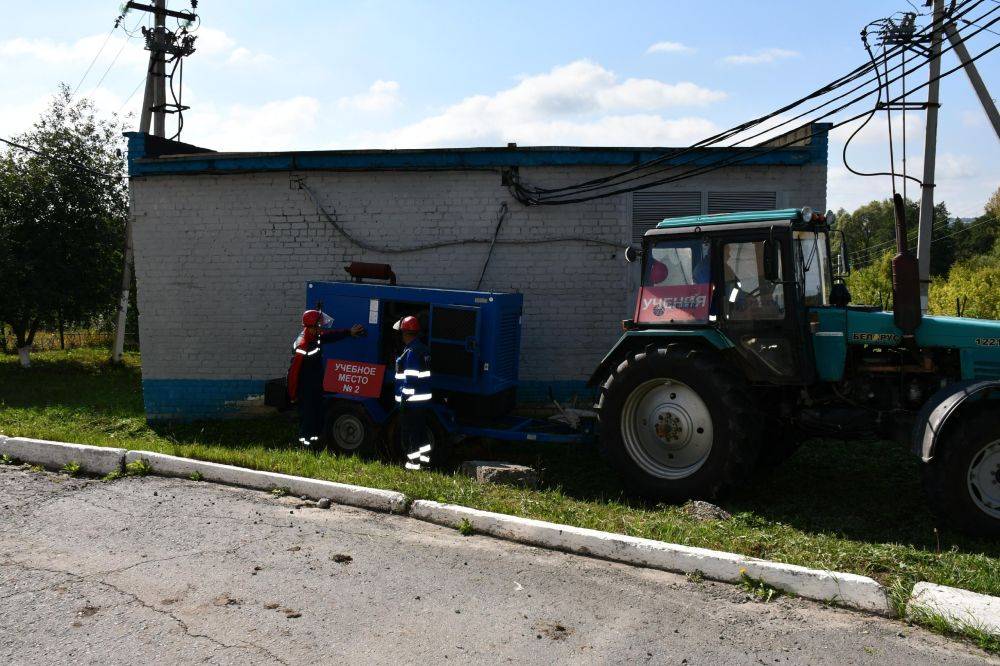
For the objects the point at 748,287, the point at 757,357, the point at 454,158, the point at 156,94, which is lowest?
the point at 757,357

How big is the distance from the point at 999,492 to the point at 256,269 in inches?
340

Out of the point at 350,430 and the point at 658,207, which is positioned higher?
the point at 658,207

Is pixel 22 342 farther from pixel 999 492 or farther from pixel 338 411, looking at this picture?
pixel 999 492

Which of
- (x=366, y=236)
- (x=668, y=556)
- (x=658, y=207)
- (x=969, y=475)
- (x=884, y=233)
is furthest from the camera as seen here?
(x=884, y=233)

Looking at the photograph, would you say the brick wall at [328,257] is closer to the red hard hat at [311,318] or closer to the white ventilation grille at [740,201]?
the white ventilation grille at [740,201]

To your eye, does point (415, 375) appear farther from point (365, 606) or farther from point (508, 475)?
point (365, 606)

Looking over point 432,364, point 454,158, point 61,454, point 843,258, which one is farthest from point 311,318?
point 843,258

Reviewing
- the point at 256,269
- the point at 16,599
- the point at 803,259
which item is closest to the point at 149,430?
the point at 256,269

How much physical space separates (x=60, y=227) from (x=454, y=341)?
1280 cm

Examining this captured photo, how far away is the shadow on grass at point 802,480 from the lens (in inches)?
221

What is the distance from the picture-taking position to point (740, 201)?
9.60 metres

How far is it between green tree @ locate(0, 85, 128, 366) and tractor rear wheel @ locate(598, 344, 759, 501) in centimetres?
1416

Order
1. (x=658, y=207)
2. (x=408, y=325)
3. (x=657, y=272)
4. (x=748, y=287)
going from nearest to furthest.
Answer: (x=748, y=287)
(x=657, y=272)
(x=408, y=325)
(x=658, y=207)

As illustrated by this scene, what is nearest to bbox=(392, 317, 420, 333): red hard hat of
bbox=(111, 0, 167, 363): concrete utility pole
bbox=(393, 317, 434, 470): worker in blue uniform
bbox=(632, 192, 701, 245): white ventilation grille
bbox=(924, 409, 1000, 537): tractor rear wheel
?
bbox=(393, 317, 434, 470): worker in blue uniform
